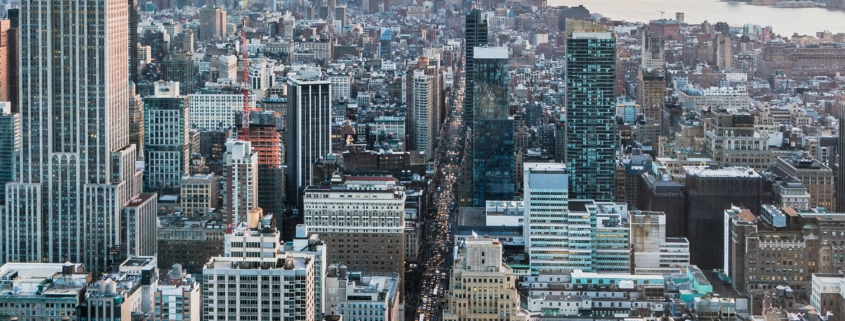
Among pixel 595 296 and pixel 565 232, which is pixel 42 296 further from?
pixel 565 232

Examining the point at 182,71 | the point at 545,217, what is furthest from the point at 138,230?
the point at 182,71

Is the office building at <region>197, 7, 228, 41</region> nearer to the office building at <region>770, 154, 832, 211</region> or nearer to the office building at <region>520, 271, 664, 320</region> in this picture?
the office building at <region>770, 154, 832, 211</region>

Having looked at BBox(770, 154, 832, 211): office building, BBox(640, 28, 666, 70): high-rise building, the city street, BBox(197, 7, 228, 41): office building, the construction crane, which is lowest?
the city street

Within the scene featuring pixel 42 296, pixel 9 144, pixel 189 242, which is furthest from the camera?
pixel 9 144

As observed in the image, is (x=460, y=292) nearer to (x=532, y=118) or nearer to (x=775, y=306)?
(x=775, y=306)

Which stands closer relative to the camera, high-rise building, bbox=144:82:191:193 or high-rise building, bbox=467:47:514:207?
high-rise building, bbox=144:82:191:193

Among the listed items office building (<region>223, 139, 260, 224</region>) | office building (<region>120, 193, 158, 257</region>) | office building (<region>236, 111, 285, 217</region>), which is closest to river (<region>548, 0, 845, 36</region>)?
office building (<region>236, 111, 285, 217</region>)
